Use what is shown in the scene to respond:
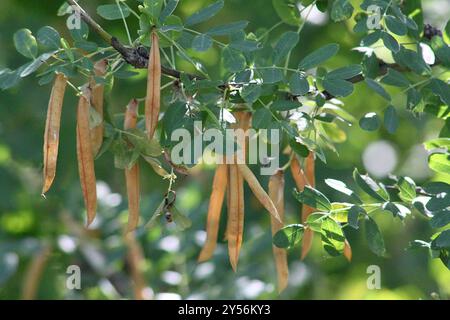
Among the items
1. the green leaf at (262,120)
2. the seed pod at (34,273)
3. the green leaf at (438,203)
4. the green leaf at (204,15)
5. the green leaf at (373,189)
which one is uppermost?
the green leaf at (204,15)

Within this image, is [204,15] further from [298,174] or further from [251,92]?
[298,174]

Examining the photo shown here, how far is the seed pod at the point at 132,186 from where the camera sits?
4.79 feet

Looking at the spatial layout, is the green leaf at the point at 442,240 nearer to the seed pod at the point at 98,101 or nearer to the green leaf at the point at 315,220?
the green leaf at the point at 315,220

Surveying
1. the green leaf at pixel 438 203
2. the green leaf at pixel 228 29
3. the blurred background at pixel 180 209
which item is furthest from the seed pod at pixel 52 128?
the blurred background at pixel 180 209

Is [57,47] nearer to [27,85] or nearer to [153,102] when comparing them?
[153,102]

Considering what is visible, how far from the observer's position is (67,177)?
106 inches

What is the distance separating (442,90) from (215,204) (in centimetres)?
41

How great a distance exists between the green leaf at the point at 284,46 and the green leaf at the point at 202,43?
15 centimetres

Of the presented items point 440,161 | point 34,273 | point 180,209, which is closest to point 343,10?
point 440,161

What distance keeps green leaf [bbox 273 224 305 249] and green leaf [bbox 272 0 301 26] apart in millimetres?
454

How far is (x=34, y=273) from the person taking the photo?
8.07 feet

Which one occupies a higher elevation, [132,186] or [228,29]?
[228,29]
